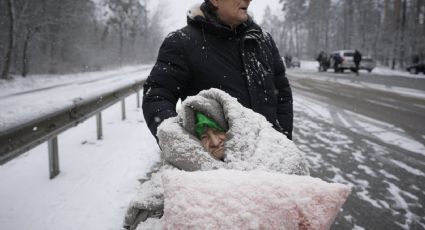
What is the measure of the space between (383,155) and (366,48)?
215ft

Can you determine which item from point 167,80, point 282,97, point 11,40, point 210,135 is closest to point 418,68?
point 11,40

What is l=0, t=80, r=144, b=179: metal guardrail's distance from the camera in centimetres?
306

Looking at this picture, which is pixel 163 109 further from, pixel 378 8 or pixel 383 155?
pixel 378 8

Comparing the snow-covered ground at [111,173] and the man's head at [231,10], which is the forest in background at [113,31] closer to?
the snow-covered ground at [111,173]

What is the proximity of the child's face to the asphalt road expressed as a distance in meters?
2.44

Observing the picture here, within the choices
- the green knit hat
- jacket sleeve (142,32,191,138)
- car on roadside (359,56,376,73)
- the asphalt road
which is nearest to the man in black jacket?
jacket sleeve (142,32,191,138)

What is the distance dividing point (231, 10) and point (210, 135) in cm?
90

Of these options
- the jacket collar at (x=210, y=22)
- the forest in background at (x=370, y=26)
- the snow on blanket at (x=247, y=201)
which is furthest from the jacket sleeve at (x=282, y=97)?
the forest in background at (x=370, y=26)

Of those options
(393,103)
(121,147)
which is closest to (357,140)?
(121,147)

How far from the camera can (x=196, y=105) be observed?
1.39m

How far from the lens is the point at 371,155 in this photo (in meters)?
5.89

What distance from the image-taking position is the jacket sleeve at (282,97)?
239 cm

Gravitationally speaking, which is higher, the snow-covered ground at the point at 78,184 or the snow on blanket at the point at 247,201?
the snow on blanket at the point at 247,201

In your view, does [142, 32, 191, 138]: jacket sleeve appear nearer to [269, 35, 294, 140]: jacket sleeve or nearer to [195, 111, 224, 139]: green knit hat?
[195, 111, 224, 139]: green knit hat
